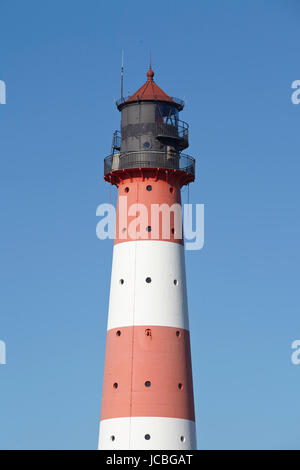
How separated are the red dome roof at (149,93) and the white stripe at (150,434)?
16.7 meters

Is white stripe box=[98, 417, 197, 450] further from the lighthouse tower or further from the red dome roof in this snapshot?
the red dome roof

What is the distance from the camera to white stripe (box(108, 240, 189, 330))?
346ft

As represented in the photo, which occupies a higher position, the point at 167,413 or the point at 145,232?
the point at 145,232

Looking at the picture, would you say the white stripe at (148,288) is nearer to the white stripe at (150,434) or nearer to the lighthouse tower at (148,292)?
the lighthouse tower at (148,292)

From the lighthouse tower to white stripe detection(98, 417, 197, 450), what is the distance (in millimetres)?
49

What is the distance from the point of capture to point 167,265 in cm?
10644

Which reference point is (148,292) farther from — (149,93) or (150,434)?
(149,93)

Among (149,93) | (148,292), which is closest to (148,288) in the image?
(148,292)

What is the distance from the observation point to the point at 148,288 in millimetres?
105812
